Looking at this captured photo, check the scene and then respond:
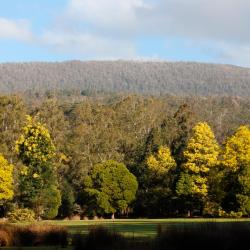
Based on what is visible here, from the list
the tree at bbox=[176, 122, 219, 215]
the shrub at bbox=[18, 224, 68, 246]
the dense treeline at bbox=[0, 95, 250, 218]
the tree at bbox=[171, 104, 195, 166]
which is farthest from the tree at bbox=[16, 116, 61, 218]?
the shrub at bbox=[18, 224, 68, 246]

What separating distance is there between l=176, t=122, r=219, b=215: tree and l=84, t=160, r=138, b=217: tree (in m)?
9.21

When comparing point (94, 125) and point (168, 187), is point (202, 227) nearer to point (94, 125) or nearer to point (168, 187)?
point (168, 187)

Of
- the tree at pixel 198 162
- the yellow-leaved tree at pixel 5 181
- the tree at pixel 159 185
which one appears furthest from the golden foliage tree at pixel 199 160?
the yellow-leaved tree at pixel 5 181

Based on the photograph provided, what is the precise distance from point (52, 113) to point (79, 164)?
16.7 m

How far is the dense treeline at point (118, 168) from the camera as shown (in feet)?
222

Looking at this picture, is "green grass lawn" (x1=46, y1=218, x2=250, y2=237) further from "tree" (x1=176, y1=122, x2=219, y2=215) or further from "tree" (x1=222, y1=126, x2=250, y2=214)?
"tree" (x1=176, y1=122, x2=219, y2=215)

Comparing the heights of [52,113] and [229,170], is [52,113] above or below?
above

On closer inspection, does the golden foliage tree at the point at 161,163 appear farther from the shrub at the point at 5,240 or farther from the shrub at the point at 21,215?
the shrub at the point at 5,240

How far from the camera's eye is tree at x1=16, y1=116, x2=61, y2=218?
7212 centimetres

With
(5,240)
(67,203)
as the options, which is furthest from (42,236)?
(67,203)

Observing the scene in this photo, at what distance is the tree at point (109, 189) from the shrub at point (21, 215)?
12352 mm

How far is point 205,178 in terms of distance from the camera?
72.5 m

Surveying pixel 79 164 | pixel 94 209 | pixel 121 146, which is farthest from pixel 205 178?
pixel 121 146

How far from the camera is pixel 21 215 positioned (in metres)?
66.6
